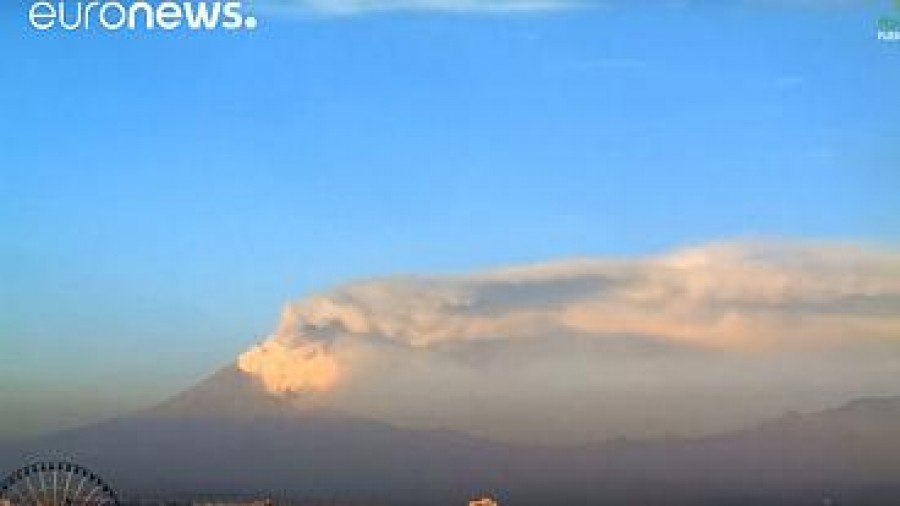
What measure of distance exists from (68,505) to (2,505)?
3.17 metres

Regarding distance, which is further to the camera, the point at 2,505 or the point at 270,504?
the point at 2,505

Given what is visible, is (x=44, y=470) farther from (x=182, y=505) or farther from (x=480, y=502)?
(x=480, y=502)

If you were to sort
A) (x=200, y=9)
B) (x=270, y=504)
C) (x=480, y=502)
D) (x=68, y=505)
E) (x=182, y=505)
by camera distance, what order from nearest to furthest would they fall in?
(x=200, y=9), (x=270, y=504), (x=480, y=502), (x=182, y=505), (x=68, y=505)

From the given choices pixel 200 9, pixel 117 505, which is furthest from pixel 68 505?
pixel 200 9

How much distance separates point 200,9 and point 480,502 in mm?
16201

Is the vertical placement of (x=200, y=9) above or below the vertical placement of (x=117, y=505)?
above

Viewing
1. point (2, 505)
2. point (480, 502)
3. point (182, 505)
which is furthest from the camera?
point (2, 505)

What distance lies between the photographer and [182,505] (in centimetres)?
2844

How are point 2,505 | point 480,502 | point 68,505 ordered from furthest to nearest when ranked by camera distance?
point 2,505 → point 68,505 → point 480,502

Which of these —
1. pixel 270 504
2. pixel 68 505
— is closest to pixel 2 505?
pixel 68 505

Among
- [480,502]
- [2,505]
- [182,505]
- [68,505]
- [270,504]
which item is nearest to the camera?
[270,504]

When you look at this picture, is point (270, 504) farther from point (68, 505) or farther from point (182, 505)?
point (68, 505)

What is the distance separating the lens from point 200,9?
1259 centimetres

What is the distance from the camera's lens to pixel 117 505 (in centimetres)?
2458
